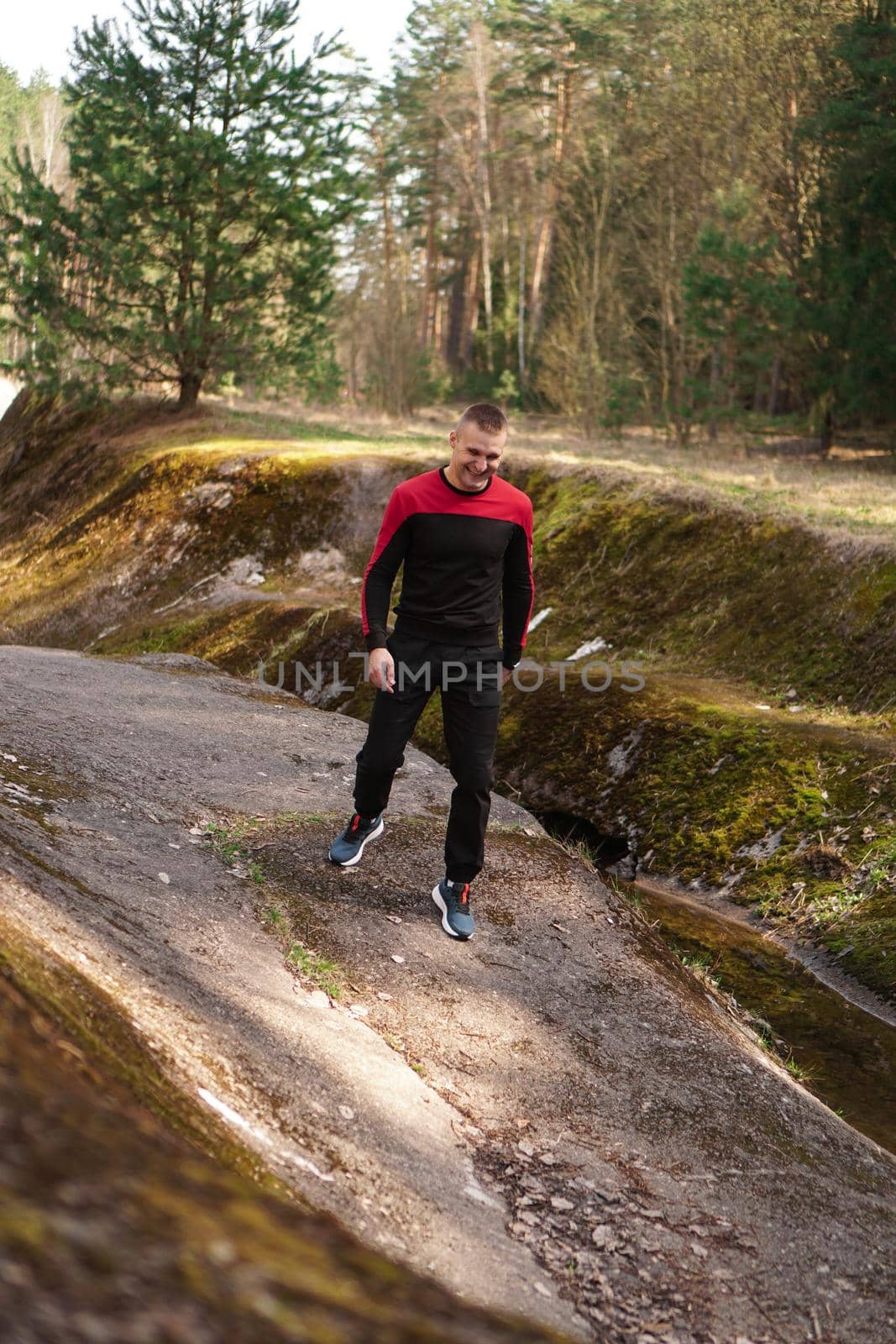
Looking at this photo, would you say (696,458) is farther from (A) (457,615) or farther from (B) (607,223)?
(A) (457,615)

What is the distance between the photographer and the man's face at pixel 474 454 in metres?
4.68

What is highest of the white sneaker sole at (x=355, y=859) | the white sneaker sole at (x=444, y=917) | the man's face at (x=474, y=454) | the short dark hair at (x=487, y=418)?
the short dark hair at (x=487, y=418)

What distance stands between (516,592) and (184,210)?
18567 mm

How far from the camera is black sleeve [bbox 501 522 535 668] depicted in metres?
5.11

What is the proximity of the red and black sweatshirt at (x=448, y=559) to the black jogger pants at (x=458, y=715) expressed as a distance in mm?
77

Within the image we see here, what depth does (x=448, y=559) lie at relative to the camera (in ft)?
16.2

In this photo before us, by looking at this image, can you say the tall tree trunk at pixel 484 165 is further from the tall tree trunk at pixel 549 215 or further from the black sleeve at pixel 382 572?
the black sleeve at pixel 382 572

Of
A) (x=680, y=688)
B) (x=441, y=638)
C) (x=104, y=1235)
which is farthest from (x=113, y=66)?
(x=104, y=1235)

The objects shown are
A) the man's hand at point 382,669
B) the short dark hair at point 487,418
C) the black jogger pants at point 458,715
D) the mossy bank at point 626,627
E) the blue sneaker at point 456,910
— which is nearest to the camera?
the short dark hair at point 487,418

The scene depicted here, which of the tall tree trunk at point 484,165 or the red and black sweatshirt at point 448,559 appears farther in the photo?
the tall tree trunk at point 484,165

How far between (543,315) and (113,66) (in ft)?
68.1

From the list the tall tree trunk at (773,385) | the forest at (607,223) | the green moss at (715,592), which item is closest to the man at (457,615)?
the green moss at (715,592)

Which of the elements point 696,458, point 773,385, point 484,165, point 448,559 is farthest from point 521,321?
point 448,559

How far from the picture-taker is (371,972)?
473 centimetres
